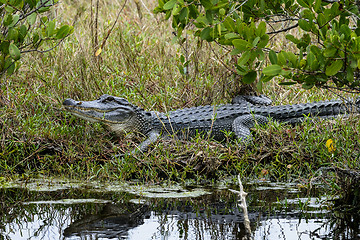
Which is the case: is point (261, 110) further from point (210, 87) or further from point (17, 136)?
point (17, 136)

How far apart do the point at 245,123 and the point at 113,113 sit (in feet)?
5.10

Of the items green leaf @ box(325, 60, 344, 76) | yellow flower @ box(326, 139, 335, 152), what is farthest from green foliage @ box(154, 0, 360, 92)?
yellow flower @ box(326, 139, 335, 152)

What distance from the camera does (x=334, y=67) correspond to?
3145mm

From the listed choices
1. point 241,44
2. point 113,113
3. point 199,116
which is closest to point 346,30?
point 241,44

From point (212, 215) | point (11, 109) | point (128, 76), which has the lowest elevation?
point (212, 215)

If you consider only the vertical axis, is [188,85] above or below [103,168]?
above

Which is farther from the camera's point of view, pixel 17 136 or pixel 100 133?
pixel 100 133

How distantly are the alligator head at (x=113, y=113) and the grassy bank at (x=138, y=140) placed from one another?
152 millimetres

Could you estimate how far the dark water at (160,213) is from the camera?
3076 mm

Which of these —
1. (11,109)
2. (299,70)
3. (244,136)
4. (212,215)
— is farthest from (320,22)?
(11,109)

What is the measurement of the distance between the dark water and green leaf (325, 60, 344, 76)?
0.98 metres

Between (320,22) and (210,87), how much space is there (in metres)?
3.23

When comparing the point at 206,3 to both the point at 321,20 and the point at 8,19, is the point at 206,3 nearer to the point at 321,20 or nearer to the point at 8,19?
the point at 321,20

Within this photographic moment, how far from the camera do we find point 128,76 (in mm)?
6762
